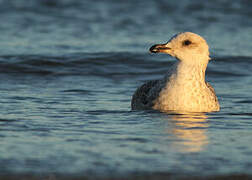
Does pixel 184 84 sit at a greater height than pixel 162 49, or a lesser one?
lesser

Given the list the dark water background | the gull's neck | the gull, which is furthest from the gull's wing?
the gull's neck

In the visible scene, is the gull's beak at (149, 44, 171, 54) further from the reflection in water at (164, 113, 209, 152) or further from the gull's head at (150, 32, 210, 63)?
the reflection in water at (164, 113, 209, 152)

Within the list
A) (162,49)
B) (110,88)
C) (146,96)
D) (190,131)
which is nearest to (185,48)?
(162,49)

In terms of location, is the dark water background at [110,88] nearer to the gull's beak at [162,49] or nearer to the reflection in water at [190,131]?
the reflection in water at [190,131]

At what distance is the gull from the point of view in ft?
29.0

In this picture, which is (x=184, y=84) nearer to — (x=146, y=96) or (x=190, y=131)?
(x=146, y=96)

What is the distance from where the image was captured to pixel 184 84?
8.88m

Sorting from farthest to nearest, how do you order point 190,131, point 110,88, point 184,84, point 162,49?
→ point 110,88
point 162,49
point 184,84
point 190,131

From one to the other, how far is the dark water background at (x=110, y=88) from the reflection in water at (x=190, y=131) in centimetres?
1

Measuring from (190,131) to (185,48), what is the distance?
1.74 meters

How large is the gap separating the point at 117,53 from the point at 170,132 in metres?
7.64

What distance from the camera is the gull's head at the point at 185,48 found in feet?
29.9

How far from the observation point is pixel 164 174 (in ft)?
19.0

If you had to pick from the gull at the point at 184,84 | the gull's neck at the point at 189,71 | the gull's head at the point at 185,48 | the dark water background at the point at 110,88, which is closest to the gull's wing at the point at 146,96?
the gull at the point at 184,84
